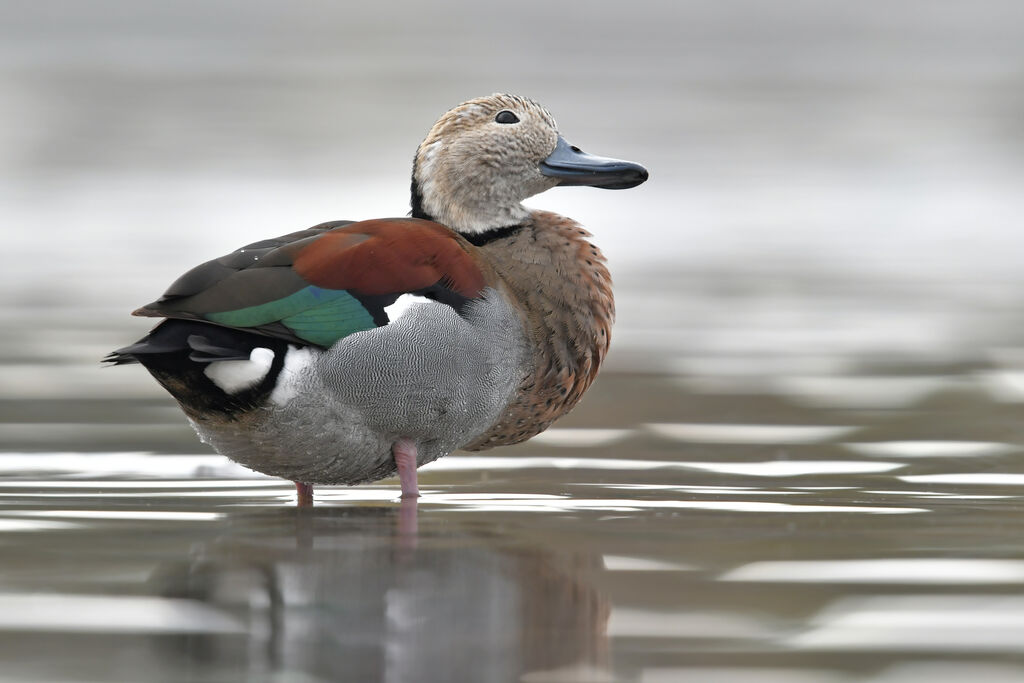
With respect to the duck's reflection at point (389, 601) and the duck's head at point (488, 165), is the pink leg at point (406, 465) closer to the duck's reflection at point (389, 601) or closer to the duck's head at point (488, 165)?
the duck's reflection at point (389, 601)

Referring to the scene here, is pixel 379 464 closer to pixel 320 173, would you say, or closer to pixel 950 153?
pixel 320 173

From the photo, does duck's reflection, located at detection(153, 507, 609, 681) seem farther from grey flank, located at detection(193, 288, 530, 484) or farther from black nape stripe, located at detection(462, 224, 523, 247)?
black nape stripe, located at detection(462, 224, 523, 247)

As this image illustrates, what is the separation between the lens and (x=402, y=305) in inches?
240

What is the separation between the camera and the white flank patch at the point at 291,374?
5844 mm

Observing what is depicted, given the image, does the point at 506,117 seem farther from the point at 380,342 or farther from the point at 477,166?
the point at 380,342

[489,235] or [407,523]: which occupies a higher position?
[489,235]

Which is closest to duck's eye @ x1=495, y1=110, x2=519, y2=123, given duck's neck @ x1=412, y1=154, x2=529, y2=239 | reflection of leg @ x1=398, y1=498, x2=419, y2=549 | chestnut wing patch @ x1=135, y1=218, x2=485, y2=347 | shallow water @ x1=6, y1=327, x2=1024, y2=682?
duck's neck @ x1=412, y1=154, x2=529, y2=239

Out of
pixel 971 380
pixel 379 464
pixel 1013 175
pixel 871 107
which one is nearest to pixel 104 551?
pixel 379 464

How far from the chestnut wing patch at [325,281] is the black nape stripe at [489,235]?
25.0 inches

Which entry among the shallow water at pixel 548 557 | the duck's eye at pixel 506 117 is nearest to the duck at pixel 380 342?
the duck's eye at pixel 506 117

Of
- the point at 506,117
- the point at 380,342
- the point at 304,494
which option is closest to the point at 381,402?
the point at 380,342

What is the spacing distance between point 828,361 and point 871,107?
1958 centimetres

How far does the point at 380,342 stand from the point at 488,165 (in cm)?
144

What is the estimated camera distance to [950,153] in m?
23.3
